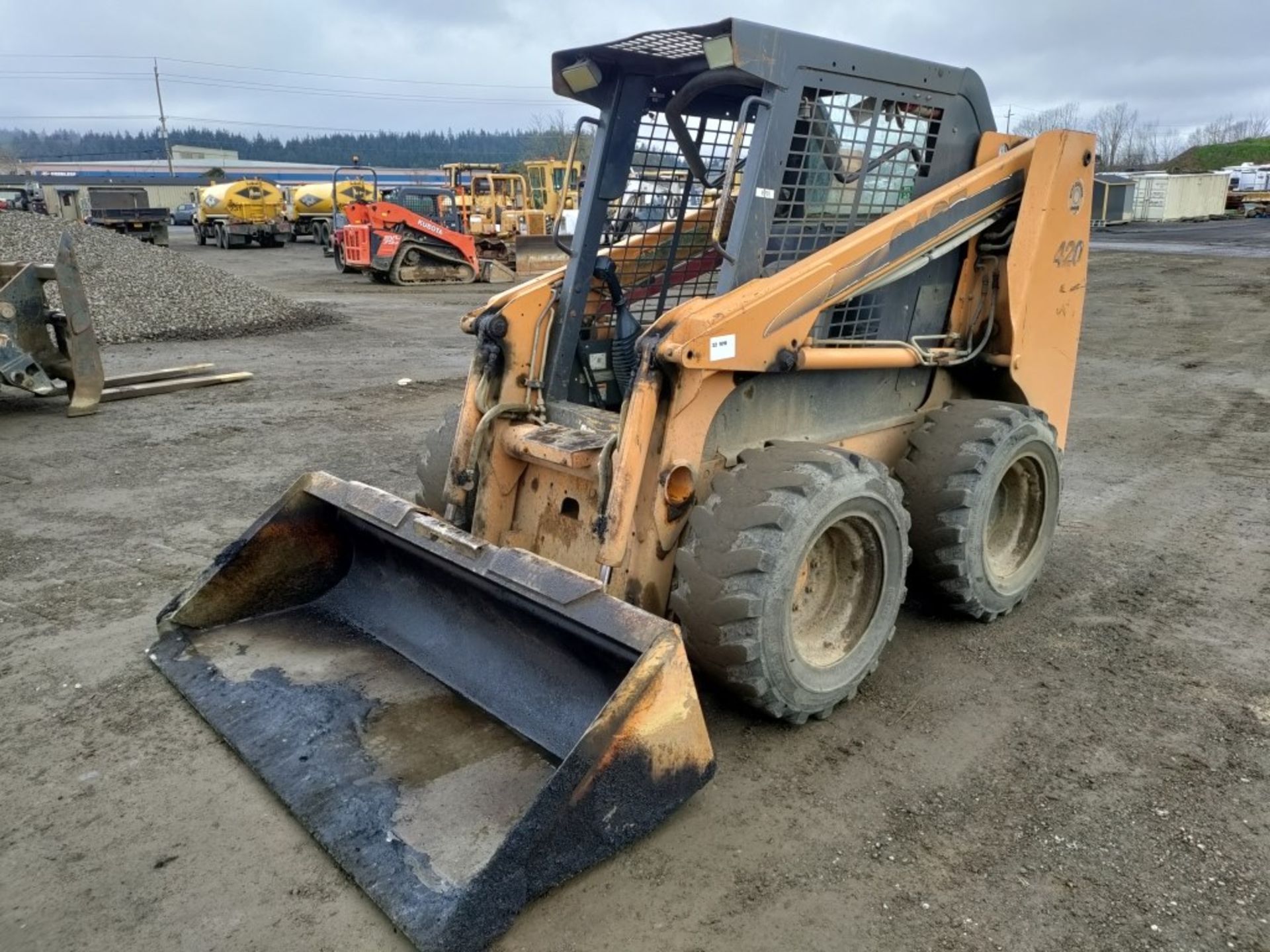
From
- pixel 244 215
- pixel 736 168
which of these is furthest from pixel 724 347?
pixel 244 215

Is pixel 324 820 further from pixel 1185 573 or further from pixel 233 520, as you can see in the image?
pixel 1185 573

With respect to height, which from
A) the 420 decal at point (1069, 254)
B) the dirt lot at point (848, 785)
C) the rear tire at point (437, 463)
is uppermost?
the 420 decal at point (1069, 254)

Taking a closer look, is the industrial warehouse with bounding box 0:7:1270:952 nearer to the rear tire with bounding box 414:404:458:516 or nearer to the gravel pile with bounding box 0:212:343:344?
the rear tire with bounding box 414:404:458:516

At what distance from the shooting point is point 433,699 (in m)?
3.45

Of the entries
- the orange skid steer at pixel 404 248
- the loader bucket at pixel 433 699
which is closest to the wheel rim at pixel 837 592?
the loader bucket at pixel 433 699

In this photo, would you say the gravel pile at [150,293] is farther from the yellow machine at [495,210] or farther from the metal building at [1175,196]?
the metal building at [1175,196]

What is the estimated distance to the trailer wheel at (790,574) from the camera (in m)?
3.07

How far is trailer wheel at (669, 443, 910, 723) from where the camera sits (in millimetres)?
3070

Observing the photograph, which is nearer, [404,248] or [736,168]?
[736,168]

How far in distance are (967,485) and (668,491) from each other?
1.39 m

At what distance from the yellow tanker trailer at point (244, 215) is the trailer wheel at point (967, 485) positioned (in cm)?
3488

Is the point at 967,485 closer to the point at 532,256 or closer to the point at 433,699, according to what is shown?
the point at 433,699

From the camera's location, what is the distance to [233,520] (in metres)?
5.67

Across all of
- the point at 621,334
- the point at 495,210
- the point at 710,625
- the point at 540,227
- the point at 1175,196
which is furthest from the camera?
the point at 1175,196
